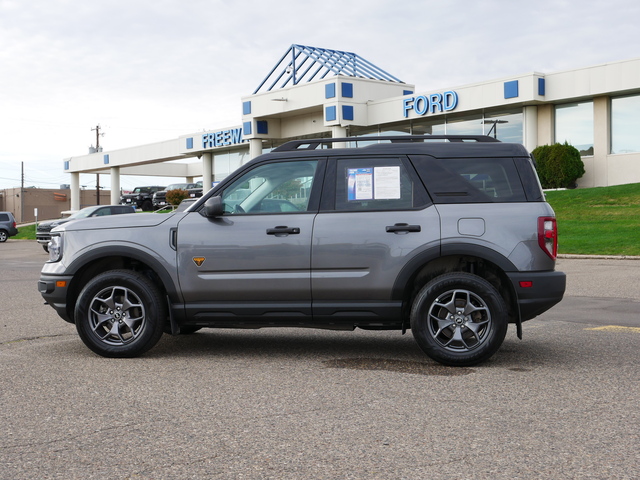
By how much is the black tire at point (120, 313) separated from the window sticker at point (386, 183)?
7.28ft

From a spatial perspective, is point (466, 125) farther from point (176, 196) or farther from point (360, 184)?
point (360, 184)

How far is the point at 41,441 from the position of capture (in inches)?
178

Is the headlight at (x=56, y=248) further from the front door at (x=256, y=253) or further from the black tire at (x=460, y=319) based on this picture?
the black tire at (x=460, y=319)

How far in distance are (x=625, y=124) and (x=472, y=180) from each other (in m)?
29.8

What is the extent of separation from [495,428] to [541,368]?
2.02 meters

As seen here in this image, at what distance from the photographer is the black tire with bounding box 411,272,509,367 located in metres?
6.50

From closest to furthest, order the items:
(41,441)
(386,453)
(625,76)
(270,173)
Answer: (386,453) < (41,441) < (270,173) < (625,76)

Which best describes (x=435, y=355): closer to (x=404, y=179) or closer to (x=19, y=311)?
(x=404, y=179)

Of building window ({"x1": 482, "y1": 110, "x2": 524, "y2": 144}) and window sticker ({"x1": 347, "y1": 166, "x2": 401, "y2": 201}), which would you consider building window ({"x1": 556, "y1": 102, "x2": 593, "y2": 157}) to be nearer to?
building window ({"x1": 482, "y1": 110, "x2": 524, "y2": 144})

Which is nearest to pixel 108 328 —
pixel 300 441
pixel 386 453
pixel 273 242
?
pixel 273 242

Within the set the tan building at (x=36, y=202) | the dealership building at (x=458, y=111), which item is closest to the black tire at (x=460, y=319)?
the dealership building at (x=458, y=111)

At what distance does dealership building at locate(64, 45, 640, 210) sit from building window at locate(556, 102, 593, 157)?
46 millimetres

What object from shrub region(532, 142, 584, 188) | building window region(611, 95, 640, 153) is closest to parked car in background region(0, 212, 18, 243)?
shrub region(532, 142, 584, 188)

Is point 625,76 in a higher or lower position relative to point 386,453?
higher
